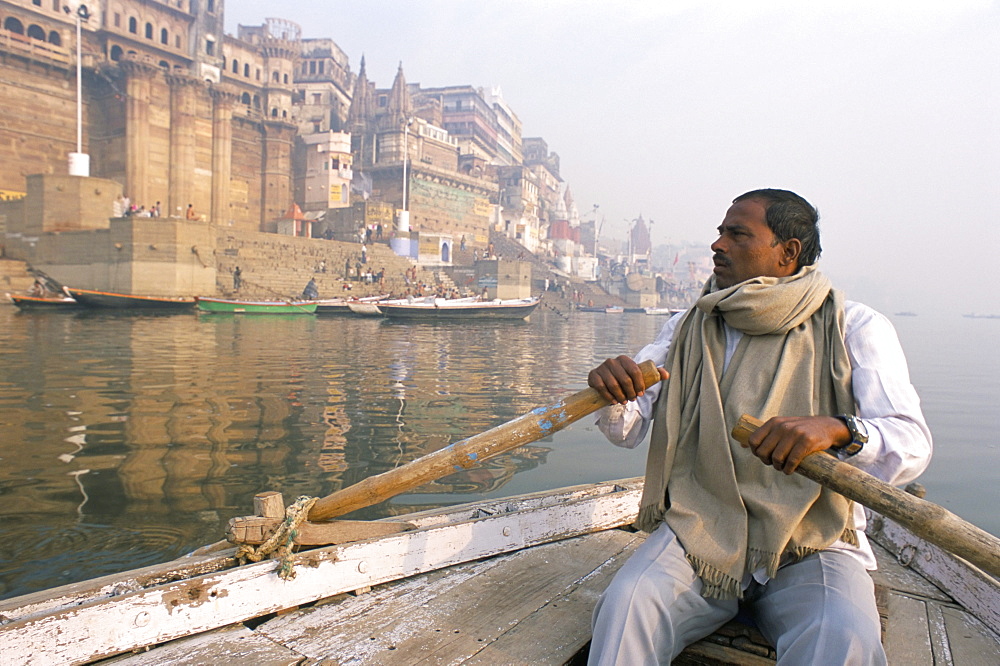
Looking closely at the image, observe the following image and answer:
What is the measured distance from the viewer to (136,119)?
105ft

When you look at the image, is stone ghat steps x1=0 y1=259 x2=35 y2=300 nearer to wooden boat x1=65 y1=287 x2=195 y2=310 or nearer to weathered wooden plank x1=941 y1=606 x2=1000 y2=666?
wooden boat x1=65 y1=287 x2=195 y2=310

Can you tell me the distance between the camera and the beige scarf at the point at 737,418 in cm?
171

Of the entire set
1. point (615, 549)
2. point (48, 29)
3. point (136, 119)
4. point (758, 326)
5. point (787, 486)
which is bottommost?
point (615, 549)

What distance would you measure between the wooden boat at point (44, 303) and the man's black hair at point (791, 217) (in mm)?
24136

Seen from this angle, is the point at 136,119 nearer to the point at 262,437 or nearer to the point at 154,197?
the point at 154,197

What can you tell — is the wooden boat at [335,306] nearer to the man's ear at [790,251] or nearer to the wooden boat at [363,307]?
the wooden boat at [363,307]

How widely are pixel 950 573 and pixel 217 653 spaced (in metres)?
2.49

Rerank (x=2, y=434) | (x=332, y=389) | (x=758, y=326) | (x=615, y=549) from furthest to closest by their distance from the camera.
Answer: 1. (x=332, y=389)
2. (x=2, y=434)
3. (x=615, y=549)
4. (x=758, y=326)

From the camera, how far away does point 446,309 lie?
25844mm

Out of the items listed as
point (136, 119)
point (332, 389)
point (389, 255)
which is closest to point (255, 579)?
point (332, 389)

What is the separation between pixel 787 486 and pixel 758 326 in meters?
0.43

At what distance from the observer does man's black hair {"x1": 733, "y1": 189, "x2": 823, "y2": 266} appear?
76.1 inches

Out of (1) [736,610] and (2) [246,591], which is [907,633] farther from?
(2) [246,591]

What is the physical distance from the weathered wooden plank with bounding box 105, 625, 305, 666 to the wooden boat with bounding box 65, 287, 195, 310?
2362 centimetres
